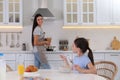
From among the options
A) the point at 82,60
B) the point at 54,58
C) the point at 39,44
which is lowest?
the point at 54,58

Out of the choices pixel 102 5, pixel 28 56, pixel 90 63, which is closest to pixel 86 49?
pixel 90 63

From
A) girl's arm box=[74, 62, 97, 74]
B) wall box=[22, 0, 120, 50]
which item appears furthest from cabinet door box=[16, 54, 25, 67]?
girl's arm box=[74, 62, 97, 74]

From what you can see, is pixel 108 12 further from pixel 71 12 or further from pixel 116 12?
pixel 71 12

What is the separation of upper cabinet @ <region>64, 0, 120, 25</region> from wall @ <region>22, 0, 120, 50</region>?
0.31 meters

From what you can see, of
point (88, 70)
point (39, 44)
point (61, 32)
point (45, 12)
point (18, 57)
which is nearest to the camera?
point (88, 70)

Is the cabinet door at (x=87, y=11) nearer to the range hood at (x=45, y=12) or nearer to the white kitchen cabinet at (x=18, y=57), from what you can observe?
the range hood at (x=45, y=12)

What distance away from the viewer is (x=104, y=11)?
5.75 m

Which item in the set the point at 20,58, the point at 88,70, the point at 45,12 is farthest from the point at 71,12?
the point at 88,70

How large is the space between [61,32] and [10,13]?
48.9 inches

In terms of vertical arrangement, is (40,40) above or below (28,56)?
above

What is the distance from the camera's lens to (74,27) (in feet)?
19.6

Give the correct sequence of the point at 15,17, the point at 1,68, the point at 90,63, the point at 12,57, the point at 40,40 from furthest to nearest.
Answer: the point at 15,17 → the point at 12,57 → the point at 40,40 → the point at 90,63 → the point at 1,68

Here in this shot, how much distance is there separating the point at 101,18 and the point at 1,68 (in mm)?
4364

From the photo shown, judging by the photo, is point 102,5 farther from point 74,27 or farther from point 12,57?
point 12,57
